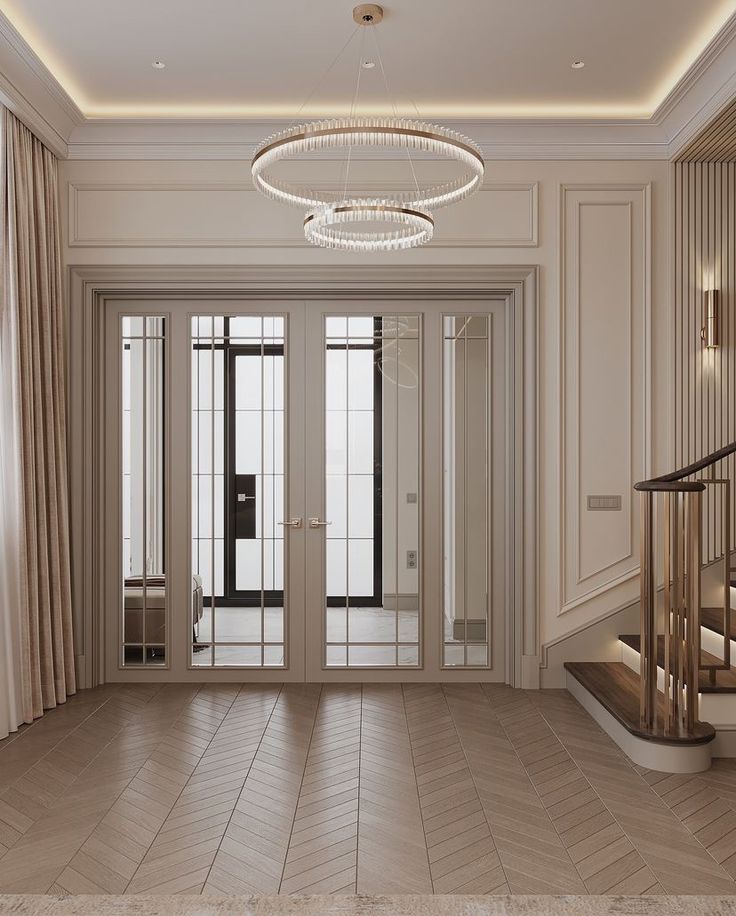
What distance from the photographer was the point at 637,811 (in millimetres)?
3100

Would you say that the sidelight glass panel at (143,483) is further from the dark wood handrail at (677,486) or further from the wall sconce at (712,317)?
the wall sconce at (712,317)

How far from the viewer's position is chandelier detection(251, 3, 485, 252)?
9.70 feet

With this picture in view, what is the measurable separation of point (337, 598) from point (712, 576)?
7.53 feet

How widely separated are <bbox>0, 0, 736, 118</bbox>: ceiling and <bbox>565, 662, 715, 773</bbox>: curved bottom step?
328 centimetres

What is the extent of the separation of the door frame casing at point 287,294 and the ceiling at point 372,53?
37.6 inches

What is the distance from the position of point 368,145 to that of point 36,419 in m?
2.35

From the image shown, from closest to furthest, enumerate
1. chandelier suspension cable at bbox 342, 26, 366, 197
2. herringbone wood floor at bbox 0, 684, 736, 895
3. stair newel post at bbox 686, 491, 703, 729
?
herringbone wood floor at bbox 0, 684, 736, 895, stair newel post at bbox 686, 491, 703, 729, chandelier suspension cable at bbox 342, 26, 366, 197

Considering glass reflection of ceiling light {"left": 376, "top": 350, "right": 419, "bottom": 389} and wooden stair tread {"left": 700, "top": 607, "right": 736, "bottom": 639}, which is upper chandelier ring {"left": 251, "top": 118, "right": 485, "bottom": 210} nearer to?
glass reflection of ceiling light {"left": 376, "top": 350, "right": 419, "bottom": 389}

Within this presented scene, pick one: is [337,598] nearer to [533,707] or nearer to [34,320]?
[533,707]

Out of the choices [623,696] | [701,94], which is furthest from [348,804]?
[701,94]

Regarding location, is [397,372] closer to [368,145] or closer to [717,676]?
[368,145]

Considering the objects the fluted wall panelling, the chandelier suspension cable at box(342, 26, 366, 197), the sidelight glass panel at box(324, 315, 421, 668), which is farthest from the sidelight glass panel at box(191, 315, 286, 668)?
the fluted wall panelling

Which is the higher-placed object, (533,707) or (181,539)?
(181,539)

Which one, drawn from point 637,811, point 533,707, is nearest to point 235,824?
point 637,811
